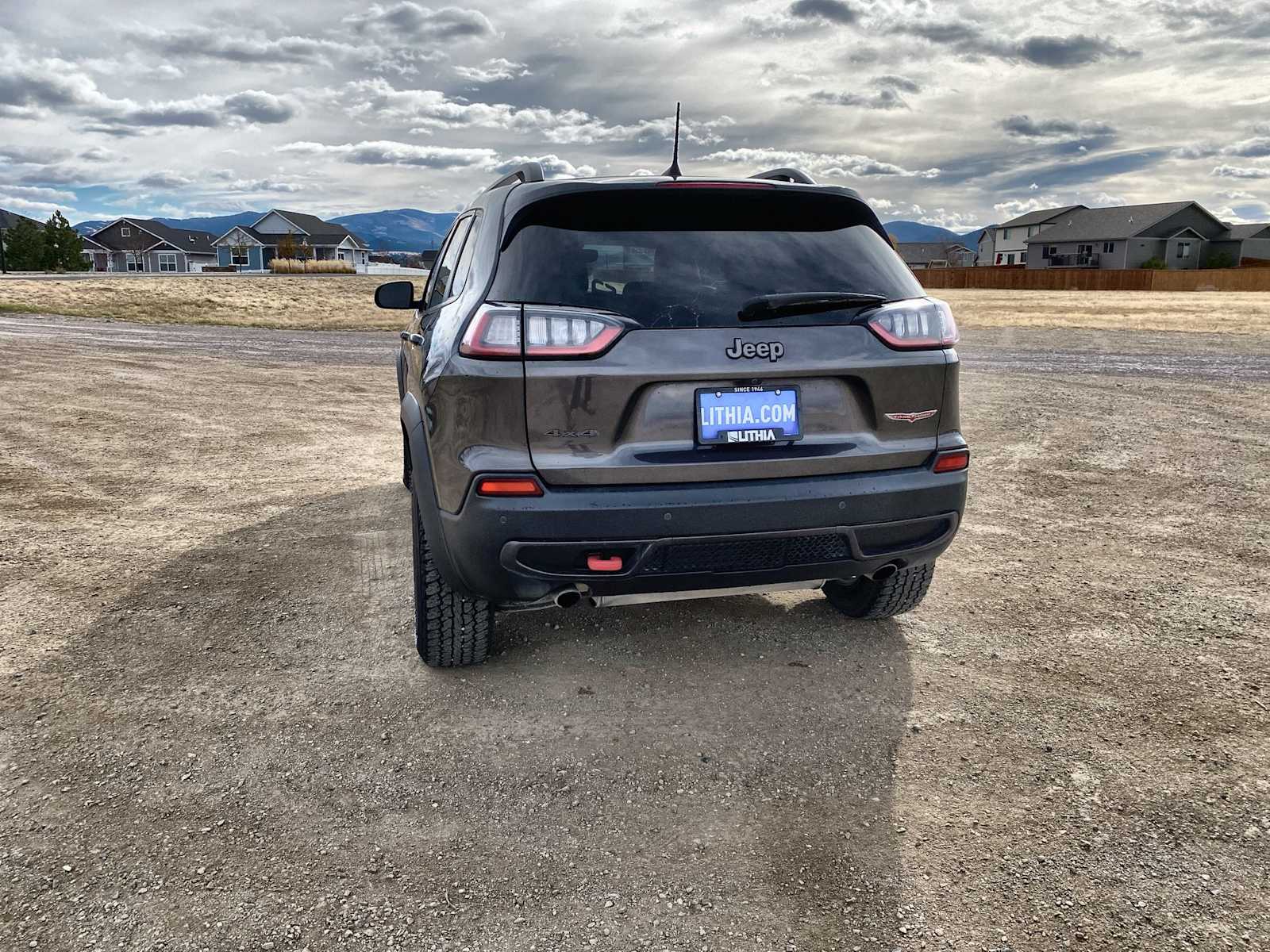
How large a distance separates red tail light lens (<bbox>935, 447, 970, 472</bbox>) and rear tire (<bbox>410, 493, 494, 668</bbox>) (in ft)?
5.81

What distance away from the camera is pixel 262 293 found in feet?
115

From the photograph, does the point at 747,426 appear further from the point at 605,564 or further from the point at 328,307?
the point at 328,307

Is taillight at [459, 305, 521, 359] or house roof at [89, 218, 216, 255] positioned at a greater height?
house roof at [89, 218, 216, 255]

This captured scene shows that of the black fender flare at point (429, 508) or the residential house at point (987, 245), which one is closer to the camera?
the black fender flare at point (429, 508)

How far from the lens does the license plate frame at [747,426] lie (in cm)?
286

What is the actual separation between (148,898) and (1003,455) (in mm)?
6997

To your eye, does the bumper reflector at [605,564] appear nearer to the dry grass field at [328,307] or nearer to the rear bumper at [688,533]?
the rear bumper at [688,533]

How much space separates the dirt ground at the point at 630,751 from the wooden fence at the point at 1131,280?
53.0 metres

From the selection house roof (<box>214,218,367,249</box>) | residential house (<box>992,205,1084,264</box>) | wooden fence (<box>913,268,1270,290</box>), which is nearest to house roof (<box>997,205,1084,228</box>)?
residential house (<box>992,205,1084,264</box>)

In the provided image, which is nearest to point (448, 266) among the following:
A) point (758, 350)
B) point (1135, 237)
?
point (758, 350)

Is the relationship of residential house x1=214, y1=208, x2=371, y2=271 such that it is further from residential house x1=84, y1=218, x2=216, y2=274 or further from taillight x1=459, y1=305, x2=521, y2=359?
taillight x1=459, y1=305, x2=521, y2=359

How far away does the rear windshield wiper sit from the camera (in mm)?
2928

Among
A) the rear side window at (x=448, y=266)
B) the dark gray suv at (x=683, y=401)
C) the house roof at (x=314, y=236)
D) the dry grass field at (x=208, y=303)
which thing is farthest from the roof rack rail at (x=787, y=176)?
the house roof at (x=314, y=236)

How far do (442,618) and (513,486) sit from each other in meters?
0.89
